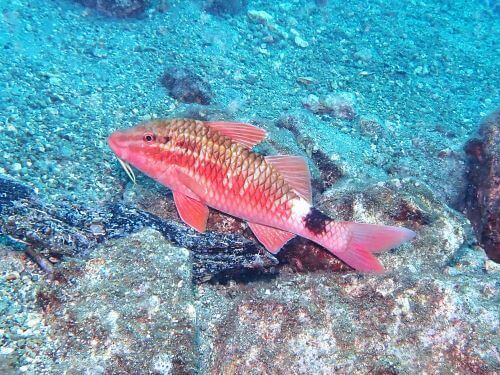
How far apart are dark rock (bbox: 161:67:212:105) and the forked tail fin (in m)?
4.76

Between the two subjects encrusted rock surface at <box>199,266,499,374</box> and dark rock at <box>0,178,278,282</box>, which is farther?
dark rock at <box>0,178,278,282</box>

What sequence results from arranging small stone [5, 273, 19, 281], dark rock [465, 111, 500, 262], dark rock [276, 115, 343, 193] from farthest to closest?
dark rock [276, 115, 343, 193], dark rock [465, 111, 500, 262], small stone [5, 273, 19, 281]

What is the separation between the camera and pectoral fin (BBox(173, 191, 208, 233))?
3088 mm

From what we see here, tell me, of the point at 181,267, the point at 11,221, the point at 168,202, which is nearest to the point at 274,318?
the point at 181,267

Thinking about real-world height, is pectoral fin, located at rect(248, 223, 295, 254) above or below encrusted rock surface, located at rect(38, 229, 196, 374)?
above

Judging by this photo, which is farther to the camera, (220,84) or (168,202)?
(220,84)

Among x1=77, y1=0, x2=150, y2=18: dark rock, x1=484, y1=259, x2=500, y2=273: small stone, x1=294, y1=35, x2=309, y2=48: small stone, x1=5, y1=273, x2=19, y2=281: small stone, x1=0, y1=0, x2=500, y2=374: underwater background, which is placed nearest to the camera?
x1=0, y1=0, x2=500, y2=374: underwater background

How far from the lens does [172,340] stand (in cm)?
255

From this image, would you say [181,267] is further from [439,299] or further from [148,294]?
[439,299]

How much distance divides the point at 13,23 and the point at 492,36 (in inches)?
538

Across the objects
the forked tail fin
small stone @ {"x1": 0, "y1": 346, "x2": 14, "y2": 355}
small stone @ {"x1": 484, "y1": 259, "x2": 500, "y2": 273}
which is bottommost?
small stone @ {"x1": 0, "y1": 346, "x2": 14, "y2": 355}

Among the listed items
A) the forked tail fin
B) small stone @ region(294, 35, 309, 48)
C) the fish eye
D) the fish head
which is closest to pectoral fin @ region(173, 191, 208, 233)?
the fish head

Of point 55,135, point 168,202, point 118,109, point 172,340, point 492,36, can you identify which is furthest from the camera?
point 492,36

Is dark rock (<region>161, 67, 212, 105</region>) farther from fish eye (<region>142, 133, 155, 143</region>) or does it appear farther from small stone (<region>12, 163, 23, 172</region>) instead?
fish eye (<region>142, 133, 155, 143</region>)
